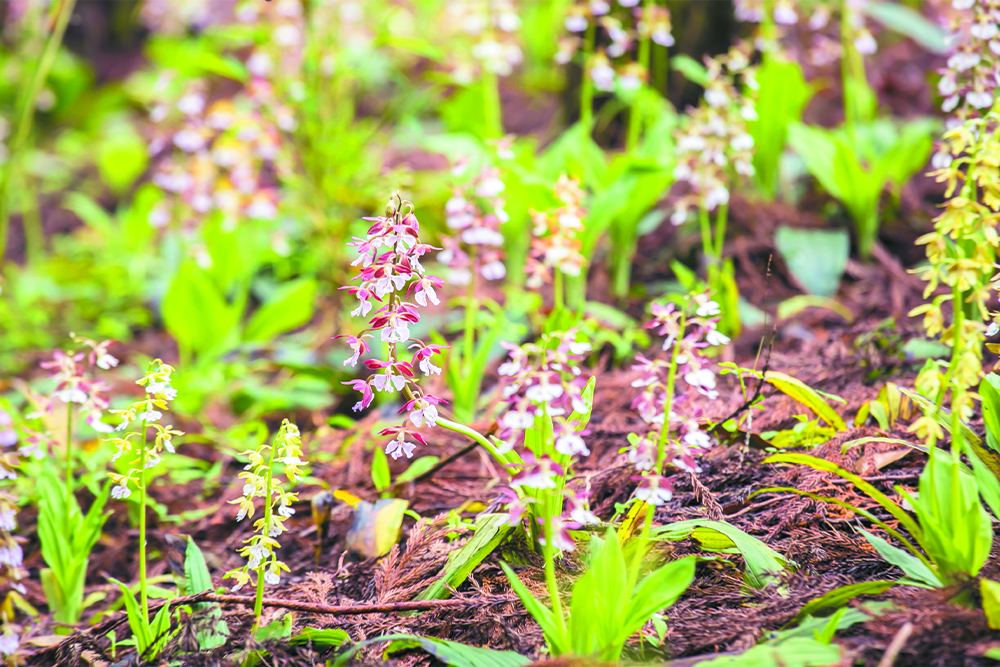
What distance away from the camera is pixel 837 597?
3.81 ft

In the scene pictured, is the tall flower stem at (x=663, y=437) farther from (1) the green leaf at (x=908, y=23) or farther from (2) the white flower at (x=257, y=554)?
(1) the green leaf at (x=908, y=23)

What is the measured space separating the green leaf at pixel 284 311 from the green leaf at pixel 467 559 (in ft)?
5.58

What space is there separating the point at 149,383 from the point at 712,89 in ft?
5.80

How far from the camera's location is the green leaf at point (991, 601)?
40.6 inches

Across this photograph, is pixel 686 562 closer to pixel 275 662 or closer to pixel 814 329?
pixel 275 662

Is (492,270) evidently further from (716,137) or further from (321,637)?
(321,637)

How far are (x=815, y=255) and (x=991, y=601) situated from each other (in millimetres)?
1753

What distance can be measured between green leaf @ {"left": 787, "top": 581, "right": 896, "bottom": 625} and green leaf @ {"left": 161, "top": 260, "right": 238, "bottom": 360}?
7.96ft

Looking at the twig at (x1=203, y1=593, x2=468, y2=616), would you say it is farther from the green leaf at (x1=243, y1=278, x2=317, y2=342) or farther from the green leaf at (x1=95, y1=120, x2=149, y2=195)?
the green leaf at (x1=95, y1=120, x2=149, y2=195)

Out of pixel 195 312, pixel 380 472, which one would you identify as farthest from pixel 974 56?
pixel 195 312

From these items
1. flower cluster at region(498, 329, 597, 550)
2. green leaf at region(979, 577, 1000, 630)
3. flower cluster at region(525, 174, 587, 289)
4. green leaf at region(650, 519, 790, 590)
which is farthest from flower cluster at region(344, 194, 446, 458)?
green leaf at region(979, 577, 1000, 630)

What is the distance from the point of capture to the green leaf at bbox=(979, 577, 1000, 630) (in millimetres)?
1032

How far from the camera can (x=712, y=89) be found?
2.13 meters

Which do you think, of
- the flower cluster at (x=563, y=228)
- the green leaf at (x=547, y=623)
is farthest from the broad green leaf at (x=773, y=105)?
the green leaf at (x=547, y=623)
